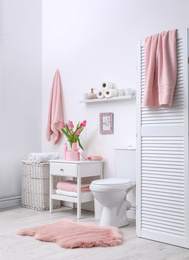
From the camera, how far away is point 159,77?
2.82m

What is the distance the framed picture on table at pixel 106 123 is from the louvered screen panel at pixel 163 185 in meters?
0.94

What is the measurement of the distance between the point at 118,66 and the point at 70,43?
2.92 ft

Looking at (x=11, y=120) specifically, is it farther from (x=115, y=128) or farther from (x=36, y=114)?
(x=115, y=128)

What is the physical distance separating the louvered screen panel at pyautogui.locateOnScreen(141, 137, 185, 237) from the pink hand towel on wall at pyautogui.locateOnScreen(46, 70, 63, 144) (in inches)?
66.2

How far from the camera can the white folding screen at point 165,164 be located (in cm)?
272

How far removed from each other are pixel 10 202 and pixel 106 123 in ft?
5.17

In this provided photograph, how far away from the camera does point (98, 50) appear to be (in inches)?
160

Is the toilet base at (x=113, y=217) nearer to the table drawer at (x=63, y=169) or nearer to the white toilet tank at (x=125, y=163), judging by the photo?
the white toilet tank at (x=125, y=163)

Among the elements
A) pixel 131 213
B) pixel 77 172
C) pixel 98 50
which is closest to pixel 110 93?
pixel 98 50

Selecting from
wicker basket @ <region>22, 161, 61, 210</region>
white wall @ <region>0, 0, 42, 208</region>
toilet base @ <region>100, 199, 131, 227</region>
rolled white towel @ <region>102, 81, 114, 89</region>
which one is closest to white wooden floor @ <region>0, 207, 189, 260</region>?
toilet base @ <region>100, 199, 131, 227</region>

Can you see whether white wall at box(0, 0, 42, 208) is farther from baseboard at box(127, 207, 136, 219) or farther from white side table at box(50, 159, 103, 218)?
baseboard at box(127, 207, 136, 219)

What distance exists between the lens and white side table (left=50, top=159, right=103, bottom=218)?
3.66 meters

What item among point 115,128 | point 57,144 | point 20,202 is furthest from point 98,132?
point 20,202

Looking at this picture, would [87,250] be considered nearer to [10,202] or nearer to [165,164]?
[165,164]
